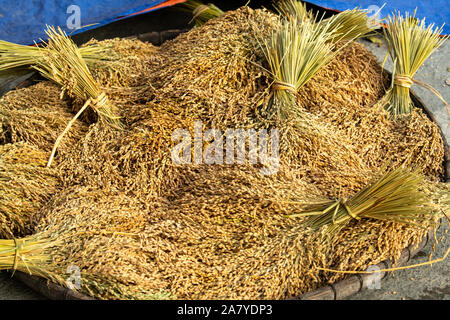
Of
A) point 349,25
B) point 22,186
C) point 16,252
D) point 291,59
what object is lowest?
point 16,252

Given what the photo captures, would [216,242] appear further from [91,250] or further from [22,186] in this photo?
[22,186]

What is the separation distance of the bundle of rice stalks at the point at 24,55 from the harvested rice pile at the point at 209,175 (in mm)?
69

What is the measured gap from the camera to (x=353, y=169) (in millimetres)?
2168

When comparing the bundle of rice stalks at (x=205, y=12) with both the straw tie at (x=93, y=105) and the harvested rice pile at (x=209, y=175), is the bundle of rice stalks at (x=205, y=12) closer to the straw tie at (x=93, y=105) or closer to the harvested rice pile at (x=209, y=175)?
the harvested rice pile at (x=209, y=175)

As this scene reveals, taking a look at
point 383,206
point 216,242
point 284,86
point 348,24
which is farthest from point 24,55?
point 383,206

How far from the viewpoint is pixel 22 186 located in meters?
2.08

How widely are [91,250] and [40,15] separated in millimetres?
1728

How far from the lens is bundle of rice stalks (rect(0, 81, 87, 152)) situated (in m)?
2.30

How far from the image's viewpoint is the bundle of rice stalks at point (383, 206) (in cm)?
183

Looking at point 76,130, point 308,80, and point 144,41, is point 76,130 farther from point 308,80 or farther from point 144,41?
point 308,80

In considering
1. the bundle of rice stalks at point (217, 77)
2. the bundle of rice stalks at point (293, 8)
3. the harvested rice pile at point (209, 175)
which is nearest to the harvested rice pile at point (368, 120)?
the harvested rice pile at point (209, 175)

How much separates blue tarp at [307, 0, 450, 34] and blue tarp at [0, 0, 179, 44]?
1.07m

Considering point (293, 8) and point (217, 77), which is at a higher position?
point (293, 8)

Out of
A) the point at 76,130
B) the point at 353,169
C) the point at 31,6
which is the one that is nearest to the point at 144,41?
the point at 31,6
